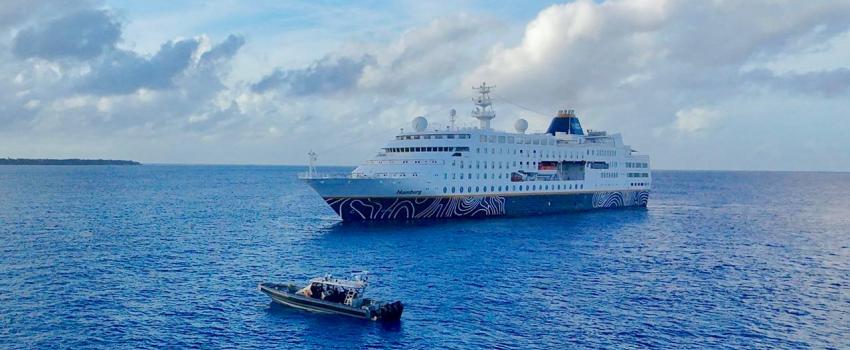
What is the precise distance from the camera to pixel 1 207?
98688 millimetres

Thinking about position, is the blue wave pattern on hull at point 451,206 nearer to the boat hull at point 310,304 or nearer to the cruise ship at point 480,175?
the cruise ship at point 480,175

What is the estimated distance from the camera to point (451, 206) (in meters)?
78.4

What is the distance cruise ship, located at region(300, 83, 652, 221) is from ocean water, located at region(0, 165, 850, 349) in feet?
12.0

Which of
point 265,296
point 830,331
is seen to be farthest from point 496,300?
point 830,331

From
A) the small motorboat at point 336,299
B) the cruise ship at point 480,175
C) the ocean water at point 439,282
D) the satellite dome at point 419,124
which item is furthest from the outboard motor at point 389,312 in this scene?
the satellite dome at point 419,124

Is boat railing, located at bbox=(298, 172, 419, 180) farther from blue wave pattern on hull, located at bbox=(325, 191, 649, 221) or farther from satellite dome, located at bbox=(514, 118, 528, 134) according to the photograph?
satellite dome, located at bbox=(514, 118, 528, 134)

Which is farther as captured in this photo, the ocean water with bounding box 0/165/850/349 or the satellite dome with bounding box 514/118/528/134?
the satellite dome with bounding box 514/118/528/134

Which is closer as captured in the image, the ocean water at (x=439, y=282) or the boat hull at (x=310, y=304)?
the ocean water at (x=439, y=282)

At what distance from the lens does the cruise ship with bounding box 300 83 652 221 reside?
243ft

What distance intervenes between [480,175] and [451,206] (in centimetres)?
634

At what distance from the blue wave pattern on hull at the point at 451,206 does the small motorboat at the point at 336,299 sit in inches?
1349

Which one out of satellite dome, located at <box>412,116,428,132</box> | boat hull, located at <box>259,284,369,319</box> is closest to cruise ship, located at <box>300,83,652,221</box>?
satellite dome, located at <box>412,116,428,132</box>

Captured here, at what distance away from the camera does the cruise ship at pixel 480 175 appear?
74.1 metres

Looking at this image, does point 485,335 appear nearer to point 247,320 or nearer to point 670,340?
point 670,340
